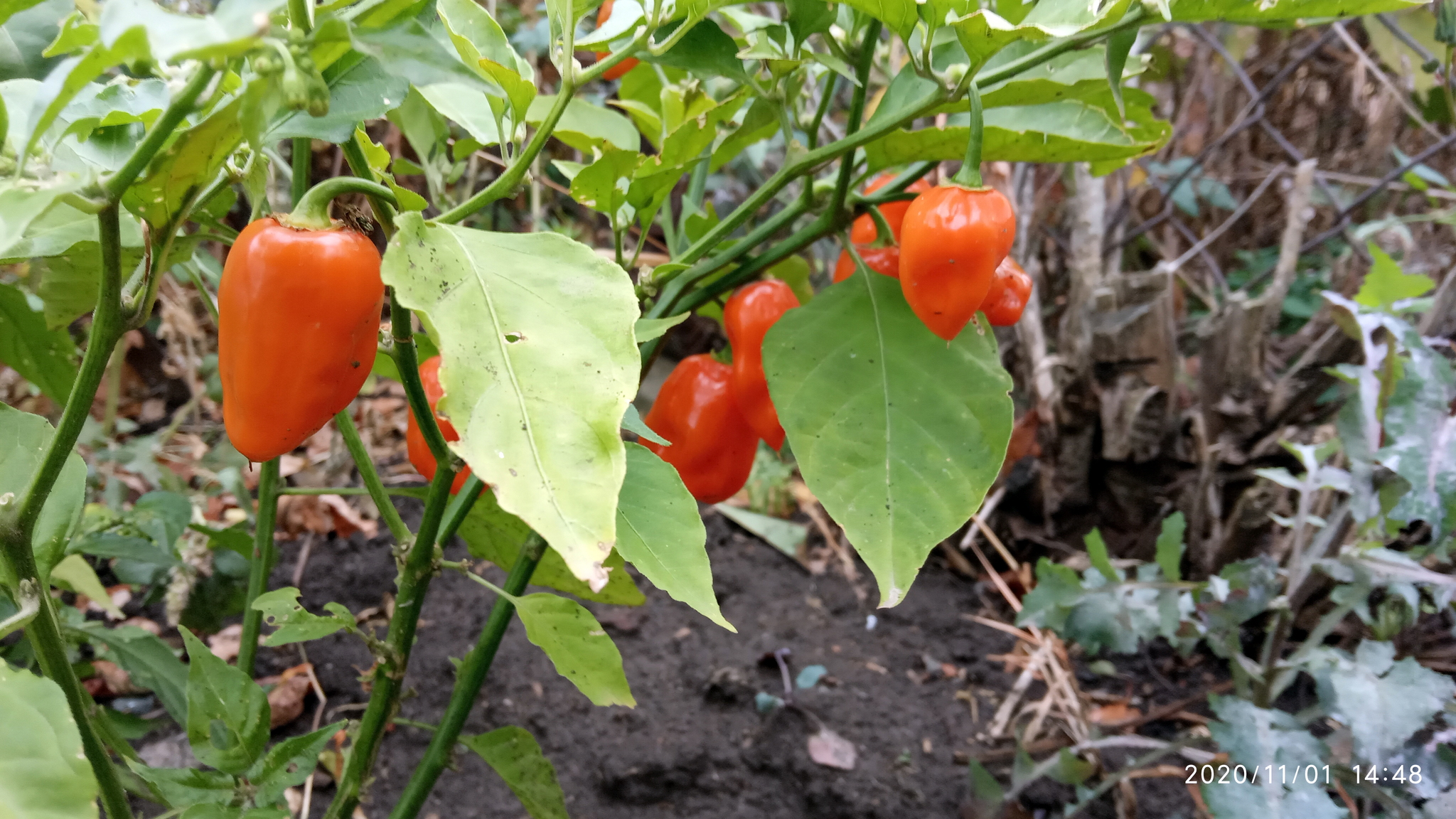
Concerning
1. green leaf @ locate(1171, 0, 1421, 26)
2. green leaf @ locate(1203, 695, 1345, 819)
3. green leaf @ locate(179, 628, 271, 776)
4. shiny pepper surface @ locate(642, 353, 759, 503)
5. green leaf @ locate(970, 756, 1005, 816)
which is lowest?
green leaf @ locate(970, 756, 1005, 816)

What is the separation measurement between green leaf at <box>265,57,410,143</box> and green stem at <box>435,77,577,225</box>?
5cm

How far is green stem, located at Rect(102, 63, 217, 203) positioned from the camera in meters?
0.29

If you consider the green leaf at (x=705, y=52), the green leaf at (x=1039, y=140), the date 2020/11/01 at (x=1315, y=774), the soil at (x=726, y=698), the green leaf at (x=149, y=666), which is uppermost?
the green leaf at (x=705, y=52)

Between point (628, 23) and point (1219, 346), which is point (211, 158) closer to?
point (628, 23)

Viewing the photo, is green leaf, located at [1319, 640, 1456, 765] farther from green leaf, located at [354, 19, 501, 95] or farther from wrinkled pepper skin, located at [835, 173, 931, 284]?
green leaf, located at [354, 19, 501, 95]

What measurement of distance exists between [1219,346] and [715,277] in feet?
3.53

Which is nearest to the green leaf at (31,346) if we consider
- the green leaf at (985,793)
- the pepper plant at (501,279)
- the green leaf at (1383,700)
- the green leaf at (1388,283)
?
the pepper plant at (501,279)

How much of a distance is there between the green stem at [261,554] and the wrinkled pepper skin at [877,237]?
1.61 feet

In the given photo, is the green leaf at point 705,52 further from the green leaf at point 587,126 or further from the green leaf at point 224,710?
the green leaf at point 224,710

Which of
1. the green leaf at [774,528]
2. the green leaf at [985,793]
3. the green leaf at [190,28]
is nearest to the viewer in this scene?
the green leaf at [190,28]

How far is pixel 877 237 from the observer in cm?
69

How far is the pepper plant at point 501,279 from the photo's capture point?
322 mm

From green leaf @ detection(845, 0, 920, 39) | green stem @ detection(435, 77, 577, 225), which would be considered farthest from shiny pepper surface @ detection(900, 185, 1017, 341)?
green stem @ detection(435, 77, 577, 225)

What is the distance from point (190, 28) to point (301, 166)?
0.31 metres
